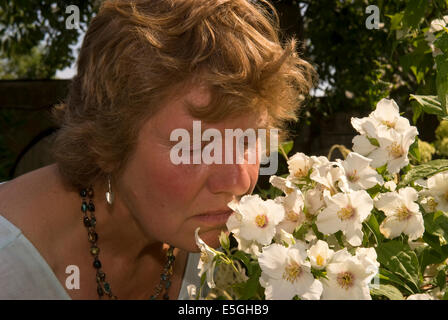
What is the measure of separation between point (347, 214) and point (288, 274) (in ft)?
0.40

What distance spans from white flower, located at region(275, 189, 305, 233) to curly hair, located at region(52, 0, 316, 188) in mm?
355

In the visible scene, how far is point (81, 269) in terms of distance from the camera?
4.42ft

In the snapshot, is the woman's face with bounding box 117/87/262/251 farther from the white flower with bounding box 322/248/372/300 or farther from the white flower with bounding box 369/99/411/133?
the white flower with bounding box 322/248/372/300

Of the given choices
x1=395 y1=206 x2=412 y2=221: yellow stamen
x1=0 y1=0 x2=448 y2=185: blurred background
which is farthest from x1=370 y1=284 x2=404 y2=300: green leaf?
x1=0 y1=0 x2=448 y2=185: blurred background

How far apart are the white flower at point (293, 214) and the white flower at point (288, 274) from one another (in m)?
0.11

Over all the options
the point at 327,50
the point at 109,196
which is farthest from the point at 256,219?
the point at 327,50

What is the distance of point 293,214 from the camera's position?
69 centimetres

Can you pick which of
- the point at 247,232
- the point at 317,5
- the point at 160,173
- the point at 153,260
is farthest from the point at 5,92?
the point at 247,232

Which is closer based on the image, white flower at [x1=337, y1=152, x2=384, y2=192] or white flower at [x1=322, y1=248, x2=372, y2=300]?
white flower at [x1=322, y1=248, x2=372, y2=300]

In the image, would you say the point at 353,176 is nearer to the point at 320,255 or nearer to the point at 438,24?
the point at 320,255

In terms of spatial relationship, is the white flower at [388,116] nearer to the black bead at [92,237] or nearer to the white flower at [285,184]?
the white flower at [285,184]

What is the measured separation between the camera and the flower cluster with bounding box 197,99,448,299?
22.4 inches
